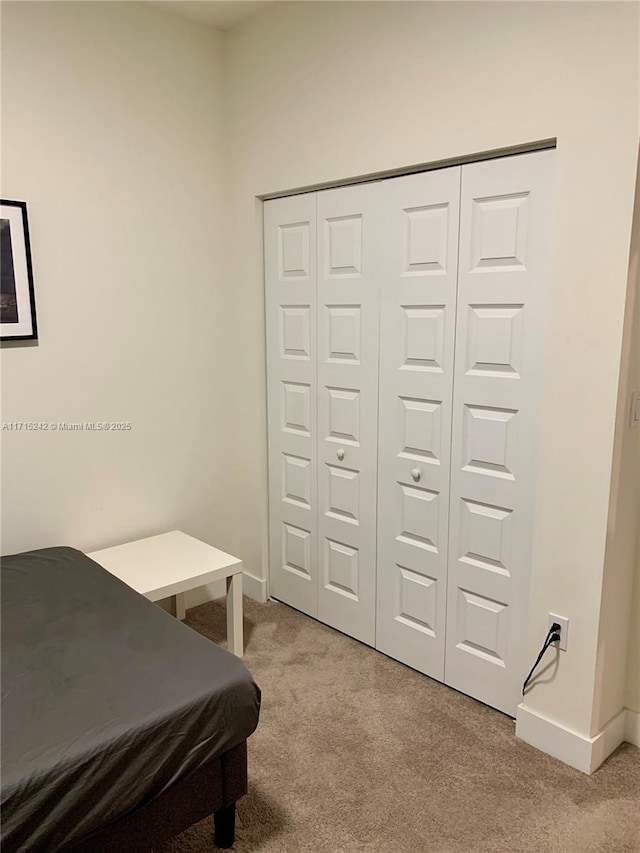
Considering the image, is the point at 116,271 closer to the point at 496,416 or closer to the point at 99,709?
the point at 496,416

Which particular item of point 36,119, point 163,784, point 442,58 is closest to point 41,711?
point 163,784

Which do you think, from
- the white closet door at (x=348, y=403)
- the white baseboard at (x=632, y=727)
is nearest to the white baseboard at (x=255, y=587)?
the white closet door at (x=348, y=403)

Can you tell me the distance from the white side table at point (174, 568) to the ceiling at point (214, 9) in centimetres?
230

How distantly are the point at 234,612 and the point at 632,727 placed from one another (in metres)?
1.52

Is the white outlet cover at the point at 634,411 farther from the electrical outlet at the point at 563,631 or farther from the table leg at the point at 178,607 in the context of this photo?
the table leg at the point at 178,607

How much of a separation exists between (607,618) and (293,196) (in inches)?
81.9

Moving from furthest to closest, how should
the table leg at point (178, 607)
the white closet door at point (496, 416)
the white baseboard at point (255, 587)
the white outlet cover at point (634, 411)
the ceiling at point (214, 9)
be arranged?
1. the white baseboard at point (255, 587)
2. the table leg at point (178, 607)
3. the ceiling at point (214, 9)
4. the white closet door at point (496, 416)
5. the white outlet cover at point (634, 411)

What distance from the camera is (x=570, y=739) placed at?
215cm

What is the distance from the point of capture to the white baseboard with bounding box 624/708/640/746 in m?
2.24

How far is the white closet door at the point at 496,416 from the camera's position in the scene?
6.94ft

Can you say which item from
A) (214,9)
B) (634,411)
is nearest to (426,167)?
(634,411)

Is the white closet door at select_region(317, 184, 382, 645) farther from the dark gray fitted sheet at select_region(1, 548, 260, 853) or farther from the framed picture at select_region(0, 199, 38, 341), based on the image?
the framed picture at select_region(0, 199, 38, 341)

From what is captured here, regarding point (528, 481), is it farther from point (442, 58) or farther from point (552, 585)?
point (442, 58)

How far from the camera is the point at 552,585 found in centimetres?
214
